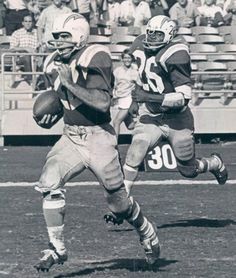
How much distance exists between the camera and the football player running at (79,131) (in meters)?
7.37

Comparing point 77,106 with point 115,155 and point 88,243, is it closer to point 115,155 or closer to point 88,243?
point 115,155

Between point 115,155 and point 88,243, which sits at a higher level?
point 115,155

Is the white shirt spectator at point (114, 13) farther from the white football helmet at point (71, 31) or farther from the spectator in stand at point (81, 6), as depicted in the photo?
the white football helmet at point (71, 31)

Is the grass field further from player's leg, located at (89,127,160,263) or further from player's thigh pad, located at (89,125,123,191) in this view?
player's thigh pad, located at (89,125,123,191)

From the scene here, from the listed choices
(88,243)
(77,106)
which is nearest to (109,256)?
(88,243)

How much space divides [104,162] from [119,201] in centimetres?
27

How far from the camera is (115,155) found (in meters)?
7.66

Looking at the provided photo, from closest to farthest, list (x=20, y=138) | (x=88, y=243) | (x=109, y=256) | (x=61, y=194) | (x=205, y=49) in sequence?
(x=61, y=194), (x=109, y=256), (x=88, y=243), (x=20, y=138), (x=205, y=49)

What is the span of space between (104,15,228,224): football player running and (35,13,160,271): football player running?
2.14 metres

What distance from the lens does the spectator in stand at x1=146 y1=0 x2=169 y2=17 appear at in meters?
20.6

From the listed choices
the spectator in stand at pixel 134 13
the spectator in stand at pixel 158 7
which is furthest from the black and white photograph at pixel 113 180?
the spectator in stand at pixel 158 7

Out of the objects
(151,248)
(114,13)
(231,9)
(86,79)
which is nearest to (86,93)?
(86,79)

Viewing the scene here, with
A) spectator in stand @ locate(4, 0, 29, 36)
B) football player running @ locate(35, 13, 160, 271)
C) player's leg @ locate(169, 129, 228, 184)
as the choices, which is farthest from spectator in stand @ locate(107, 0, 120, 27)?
football player running @ locate(35, 13, 160, 271)

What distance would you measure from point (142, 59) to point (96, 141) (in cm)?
273
